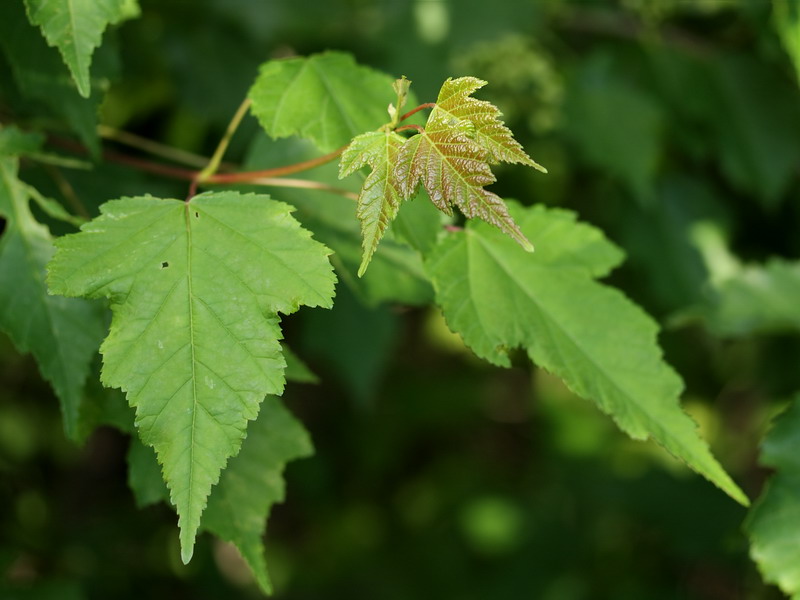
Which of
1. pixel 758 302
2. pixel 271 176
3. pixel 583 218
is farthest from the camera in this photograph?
pixel 583 218

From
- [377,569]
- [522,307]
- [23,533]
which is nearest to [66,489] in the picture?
[23,533]

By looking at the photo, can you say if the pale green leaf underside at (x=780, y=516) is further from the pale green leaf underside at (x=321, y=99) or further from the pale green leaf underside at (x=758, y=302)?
the pale green leaf underside at (x=321, y=99)

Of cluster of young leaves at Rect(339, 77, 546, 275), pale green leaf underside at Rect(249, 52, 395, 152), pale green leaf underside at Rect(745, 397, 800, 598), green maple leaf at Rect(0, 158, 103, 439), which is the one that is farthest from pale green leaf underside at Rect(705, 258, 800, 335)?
green maple leaf at Rect(0, 158, 103, 439)

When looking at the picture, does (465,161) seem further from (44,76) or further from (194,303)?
(44,76)

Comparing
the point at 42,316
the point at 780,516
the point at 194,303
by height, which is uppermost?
the point at 194,303

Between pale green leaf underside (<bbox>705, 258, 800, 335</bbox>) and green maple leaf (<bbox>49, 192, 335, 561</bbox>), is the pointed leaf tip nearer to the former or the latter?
green maple leaf (<bbox>49, 192, 335, 561</bbox>)

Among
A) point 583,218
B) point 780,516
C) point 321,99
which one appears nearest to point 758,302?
point 780,516
